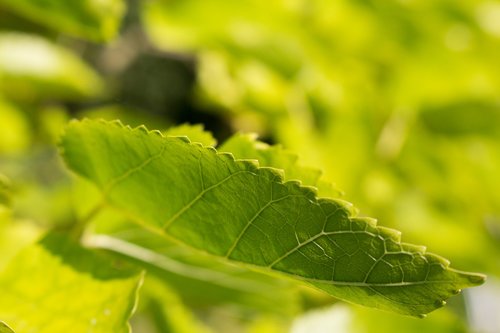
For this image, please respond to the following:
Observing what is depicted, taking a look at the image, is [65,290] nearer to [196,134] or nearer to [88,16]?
[196,134]

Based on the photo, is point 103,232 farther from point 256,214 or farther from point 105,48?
point 105,48

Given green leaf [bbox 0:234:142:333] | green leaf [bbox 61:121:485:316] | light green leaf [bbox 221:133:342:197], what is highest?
light green leaf [bbox 221:133:342:197]

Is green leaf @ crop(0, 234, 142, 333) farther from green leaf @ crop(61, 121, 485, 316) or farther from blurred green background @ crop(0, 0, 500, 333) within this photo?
blurred green background @ crop(0, 0, 500, 333)

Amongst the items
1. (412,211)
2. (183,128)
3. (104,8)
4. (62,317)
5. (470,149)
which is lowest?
(62,317)

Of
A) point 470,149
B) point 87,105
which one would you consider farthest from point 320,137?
point 87,105

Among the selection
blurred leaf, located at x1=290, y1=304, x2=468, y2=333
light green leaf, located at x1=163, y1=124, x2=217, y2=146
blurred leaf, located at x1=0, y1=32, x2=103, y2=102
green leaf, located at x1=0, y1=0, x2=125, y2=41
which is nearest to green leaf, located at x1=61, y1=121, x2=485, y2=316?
light green leaf, located at x1=163, y1=124, x2=217, y2=146

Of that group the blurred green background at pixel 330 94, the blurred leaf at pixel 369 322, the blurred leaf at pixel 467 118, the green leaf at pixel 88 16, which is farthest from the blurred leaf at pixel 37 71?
Result: the blurred leaf at pixel 467 118

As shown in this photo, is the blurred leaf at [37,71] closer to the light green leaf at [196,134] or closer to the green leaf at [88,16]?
the green leaf at [88,16]

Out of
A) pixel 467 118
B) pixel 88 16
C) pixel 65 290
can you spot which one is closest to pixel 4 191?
pixel 65 290
